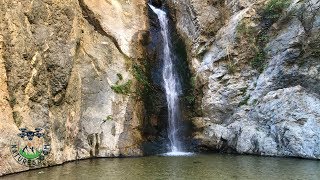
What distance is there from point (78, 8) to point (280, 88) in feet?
36.7

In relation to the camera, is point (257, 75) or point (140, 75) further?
point (140, 75)

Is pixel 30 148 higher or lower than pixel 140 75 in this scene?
lower

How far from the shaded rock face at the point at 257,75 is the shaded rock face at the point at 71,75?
3685 millimetres

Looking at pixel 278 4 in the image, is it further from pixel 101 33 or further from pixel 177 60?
pixel 101 33

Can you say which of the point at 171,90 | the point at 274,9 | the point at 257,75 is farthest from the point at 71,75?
the point at 274,9

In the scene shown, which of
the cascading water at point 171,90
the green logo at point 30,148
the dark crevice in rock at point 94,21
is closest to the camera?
the green logo at point 30,148

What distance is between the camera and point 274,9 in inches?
733

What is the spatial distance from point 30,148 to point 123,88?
21.7 feet

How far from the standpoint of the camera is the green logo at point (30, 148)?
511 inches

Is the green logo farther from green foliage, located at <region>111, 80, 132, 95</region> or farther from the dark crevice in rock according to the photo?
the dark crevice in rock

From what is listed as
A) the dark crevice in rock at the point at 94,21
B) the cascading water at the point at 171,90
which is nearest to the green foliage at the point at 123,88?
the dark crevice in rock at the point at 94,21

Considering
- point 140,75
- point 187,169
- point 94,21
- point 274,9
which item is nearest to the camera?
point 187,169

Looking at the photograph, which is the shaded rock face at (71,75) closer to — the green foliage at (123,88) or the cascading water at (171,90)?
the green foliage at (123,88)

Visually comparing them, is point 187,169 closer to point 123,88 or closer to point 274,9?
point 123,88
